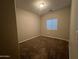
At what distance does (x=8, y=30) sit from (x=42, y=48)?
2.06 feet

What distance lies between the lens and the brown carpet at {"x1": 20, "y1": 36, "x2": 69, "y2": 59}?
1492 mm

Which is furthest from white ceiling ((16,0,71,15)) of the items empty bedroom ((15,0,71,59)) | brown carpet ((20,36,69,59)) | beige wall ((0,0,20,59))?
brown carpet ((20,36,69,59))

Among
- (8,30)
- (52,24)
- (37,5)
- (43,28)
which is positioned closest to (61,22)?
(52,24)

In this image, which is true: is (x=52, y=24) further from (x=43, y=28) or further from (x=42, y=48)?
(x=42, y=48)

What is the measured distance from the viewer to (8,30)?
1403 millimetres

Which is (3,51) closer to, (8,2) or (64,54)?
(8,2)

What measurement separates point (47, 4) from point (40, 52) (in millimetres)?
822

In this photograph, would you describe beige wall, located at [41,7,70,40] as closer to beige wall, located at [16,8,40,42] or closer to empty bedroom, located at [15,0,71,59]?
empty bedroom, located at [15,0,71,59]

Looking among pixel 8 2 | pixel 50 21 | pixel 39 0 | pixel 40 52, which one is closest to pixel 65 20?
pixel 50 21

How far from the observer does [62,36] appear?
→ 145 centimetres

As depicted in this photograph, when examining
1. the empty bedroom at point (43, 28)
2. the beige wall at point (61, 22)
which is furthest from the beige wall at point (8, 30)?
the beige wall at point (61, 22)

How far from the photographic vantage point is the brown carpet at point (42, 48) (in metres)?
1.49

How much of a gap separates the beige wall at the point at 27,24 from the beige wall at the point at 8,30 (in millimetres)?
99

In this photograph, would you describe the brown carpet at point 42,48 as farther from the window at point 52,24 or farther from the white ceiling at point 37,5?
the white ceiling at point 37,5
